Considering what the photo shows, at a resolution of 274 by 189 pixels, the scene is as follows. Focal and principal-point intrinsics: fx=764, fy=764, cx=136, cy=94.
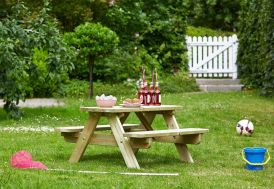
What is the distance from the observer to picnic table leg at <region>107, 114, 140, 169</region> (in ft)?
28.9

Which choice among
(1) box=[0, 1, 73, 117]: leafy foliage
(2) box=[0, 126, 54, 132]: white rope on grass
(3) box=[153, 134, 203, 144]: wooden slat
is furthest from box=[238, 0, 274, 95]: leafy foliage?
(3) box=[153, 134, 203, 144]: wooden slat

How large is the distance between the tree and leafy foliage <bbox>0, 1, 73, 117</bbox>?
2.53 metres

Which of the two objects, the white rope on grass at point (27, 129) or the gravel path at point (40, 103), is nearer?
the white rope on grass at point (27, 129)

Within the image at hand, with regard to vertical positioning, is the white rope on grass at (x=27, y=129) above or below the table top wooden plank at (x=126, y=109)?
below

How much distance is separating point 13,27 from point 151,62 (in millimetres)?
7715

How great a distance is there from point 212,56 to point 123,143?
45.7 feet

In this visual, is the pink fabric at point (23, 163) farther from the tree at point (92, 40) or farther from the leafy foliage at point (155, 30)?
the leafy foliage at point (155, 30)

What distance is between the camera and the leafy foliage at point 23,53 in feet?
44.9

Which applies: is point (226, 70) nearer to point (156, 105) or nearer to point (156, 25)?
point (156, 25)

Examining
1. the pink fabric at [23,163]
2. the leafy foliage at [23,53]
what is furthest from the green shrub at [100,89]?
the pink fabric at [23,163]

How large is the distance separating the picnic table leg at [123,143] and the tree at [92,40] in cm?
876

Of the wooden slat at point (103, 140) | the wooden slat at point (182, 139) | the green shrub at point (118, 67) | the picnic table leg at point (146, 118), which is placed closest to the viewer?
the wooden slat at point (103, 140)

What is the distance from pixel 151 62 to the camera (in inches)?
839

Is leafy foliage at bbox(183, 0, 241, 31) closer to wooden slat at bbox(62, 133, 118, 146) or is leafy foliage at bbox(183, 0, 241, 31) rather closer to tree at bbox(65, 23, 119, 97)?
tree at bbox(65, 23, 119, 97)
